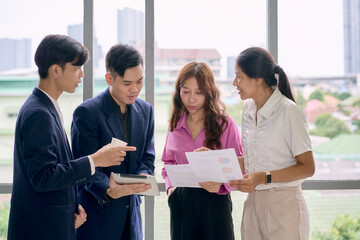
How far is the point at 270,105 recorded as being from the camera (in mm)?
2236

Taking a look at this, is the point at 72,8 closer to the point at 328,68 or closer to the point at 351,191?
the point at 328,68

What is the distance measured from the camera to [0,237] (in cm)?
316

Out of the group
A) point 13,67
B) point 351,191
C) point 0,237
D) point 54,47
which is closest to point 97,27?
point 13,67

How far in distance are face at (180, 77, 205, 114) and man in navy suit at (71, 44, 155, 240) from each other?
1.02 feet

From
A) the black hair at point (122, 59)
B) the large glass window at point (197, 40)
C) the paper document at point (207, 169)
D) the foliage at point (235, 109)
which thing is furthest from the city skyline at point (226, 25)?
the paper document at point (207, 169)

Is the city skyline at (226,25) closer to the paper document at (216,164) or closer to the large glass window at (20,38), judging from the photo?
the large glass window at (20,38)

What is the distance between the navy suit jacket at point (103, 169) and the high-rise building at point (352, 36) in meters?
1.82

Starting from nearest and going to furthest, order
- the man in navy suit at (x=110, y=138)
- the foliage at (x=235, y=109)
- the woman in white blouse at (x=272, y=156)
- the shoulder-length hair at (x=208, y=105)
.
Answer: the woman in white blouse at (x=272, y=156), the man in navy suit at (x=110, y=138), the shoulder-length hair at (x=208, y=105), the foliage at (x=235, y=109)

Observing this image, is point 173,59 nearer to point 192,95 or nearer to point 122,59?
point 192,95

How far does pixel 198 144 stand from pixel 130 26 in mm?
1191

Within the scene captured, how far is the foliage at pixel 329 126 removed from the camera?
3.20 m

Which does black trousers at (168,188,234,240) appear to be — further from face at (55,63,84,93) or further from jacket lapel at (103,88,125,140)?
face at (55,63,84,93)

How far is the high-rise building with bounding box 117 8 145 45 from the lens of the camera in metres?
3.17

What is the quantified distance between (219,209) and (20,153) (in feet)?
3.88
